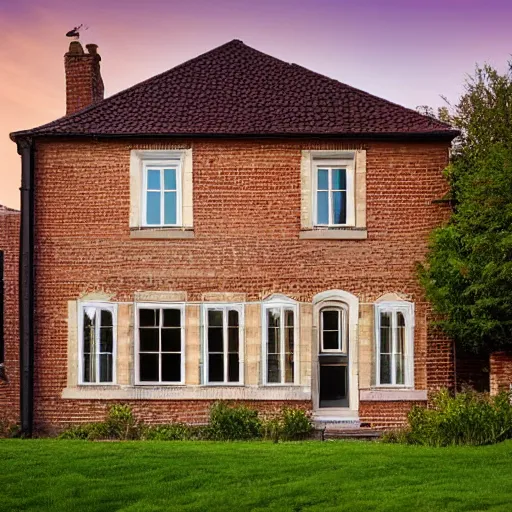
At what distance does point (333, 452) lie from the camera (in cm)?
1772

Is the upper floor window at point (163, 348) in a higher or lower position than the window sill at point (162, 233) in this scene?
lower

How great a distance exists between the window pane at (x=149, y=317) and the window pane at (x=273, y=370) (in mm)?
2512

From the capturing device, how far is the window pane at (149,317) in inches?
899

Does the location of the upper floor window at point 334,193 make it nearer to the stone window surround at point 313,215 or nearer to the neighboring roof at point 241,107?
the stone window surround at point 313,215

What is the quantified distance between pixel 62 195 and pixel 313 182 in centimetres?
537

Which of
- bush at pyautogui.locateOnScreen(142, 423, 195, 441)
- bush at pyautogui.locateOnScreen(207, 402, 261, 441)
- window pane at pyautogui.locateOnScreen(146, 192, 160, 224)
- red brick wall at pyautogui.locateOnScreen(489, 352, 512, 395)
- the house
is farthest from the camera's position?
window pane at pyautogui.locateOnScreen(146, 192, 160, 224)

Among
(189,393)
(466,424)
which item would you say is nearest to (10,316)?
(189,393)

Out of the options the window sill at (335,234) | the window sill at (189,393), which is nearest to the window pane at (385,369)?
the window sill at (189,393)

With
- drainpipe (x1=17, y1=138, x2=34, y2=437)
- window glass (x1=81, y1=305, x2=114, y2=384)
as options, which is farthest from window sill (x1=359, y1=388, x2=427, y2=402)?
drainpipe (x1=17, y1=138, x2=34, y2=437)

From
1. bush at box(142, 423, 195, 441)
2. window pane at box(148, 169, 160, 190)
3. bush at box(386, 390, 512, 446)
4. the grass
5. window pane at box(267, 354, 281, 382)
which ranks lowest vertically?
bush at box(142, 423, 195, 441)

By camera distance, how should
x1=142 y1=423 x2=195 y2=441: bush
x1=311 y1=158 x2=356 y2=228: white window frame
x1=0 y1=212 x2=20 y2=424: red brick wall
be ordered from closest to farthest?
x1=142 y1=423 x2=195 y2=441: bush, x1=311 y1=158 x2=356 y2=228: white window frame, x1=0 y1=212 x2=20 y2=424: red brick wall

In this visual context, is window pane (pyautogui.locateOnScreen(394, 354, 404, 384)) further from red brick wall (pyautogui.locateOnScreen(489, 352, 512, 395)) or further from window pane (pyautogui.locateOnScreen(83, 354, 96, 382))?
window pane (pyautogui.locateOnScreen(83, 354, 96, 382))

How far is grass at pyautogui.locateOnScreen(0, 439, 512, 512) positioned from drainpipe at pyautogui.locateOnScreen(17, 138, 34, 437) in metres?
3.67

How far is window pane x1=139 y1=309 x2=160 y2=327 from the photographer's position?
22.8 m
